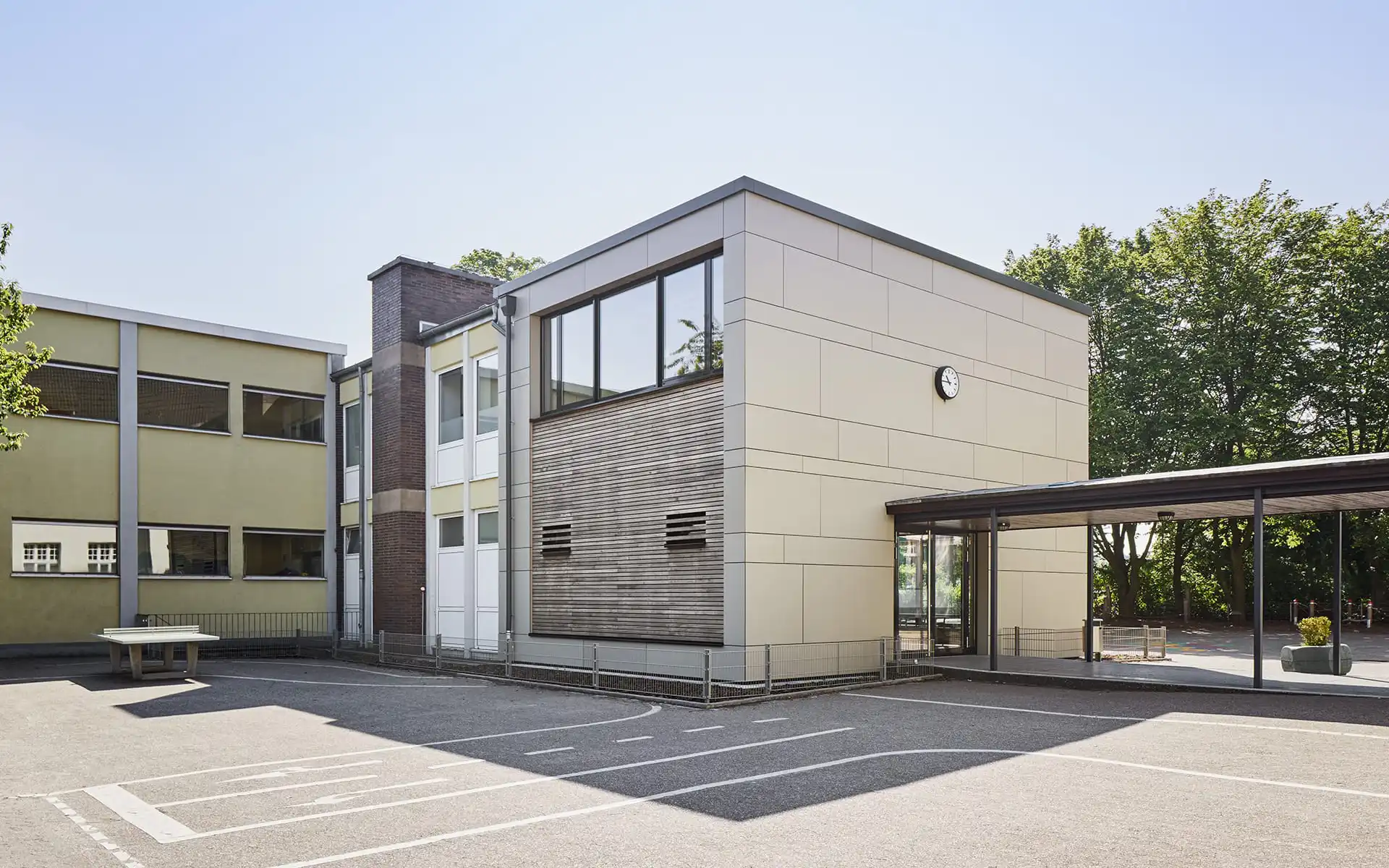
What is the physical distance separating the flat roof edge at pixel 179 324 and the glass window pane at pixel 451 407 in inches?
229

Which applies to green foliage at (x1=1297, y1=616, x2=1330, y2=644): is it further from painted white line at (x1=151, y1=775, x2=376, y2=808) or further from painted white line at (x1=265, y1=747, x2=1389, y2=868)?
painted white line at (x1=151, y1=775, x2=376, y2=808)

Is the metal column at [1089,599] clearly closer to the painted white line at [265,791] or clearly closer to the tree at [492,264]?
the painted white line at [265,791]

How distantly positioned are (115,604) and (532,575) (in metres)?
11.0

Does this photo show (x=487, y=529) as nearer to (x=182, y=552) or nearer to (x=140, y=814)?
(x=182, y=552)

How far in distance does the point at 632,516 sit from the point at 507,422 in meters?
4.35

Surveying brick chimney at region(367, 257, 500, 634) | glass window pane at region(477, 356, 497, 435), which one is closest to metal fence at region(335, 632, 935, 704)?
brick chimney at region(367, 257, 500, 634)

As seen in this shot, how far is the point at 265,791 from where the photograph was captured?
28.9ft

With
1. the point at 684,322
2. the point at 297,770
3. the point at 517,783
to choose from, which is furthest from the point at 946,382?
the point at 297,770

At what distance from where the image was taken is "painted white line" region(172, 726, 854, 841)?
7559mm

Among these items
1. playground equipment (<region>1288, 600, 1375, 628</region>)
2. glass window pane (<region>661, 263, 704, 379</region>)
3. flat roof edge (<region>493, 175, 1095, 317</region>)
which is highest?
flat roof edge (<region>493, 175, 1095, 317</region>)

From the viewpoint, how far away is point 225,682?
18.1m

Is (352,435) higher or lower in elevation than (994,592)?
higher

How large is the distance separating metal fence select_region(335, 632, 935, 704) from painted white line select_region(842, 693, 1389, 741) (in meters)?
1.03

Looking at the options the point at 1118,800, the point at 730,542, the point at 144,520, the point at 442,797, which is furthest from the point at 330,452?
the point at 1118,800
